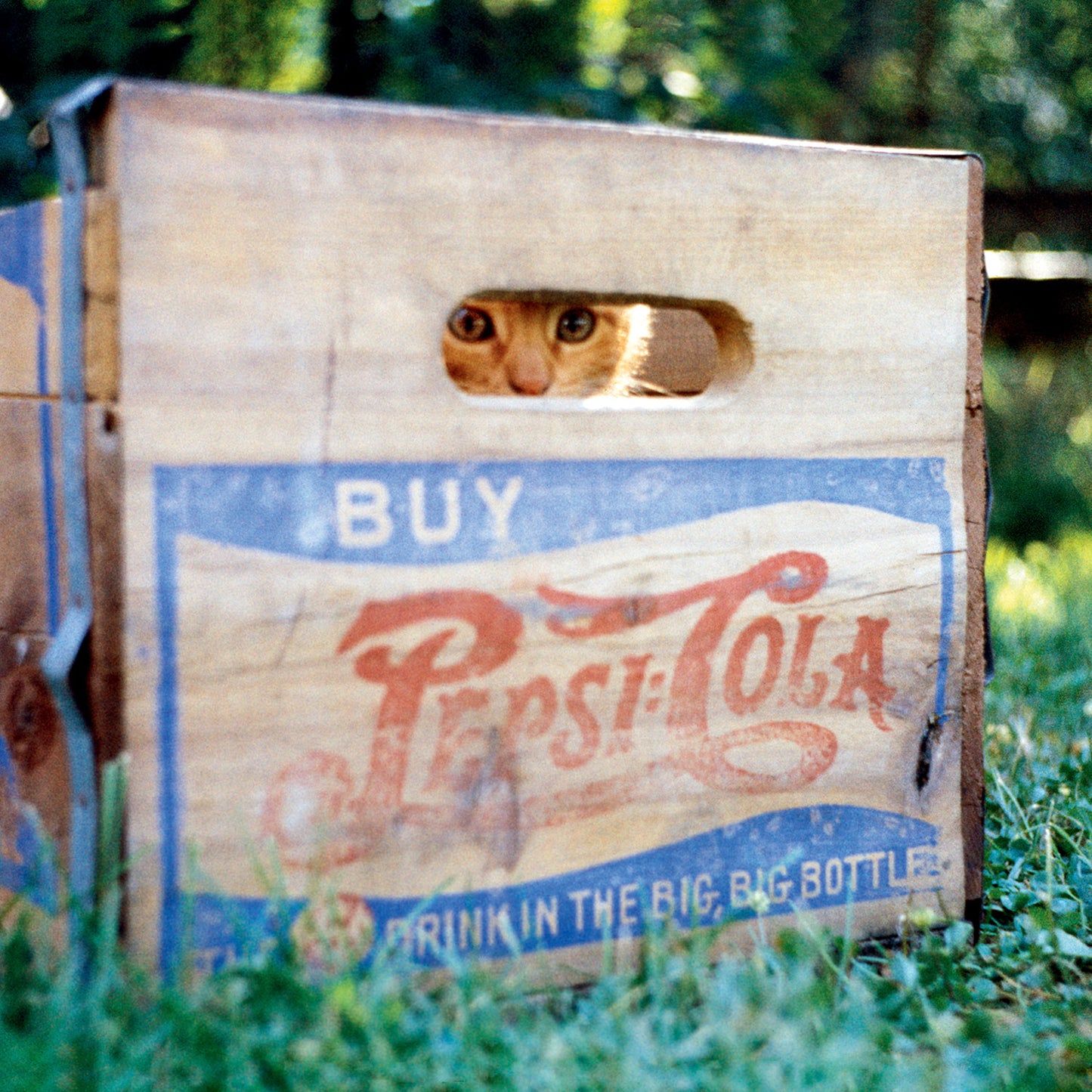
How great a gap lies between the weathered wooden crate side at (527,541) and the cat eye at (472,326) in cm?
52

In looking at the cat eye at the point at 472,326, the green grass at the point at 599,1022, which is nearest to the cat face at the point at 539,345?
the cat eye at the point at 472,326

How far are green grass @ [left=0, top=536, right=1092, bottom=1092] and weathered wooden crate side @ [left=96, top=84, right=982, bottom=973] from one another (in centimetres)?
5

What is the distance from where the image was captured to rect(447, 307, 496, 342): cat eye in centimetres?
150

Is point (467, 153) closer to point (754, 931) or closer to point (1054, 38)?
point (754, 931)

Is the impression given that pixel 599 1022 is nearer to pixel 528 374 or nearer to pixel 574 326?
pixel 528 374

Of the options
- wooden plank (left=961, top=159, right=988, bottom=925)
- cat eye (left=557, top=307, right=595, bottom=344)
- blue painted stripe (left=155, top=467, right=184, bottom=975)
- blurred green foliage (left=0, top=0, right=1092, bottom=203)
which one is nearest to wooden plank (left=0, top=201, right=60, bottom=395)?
blue painted stripe (left=155, top=467, right=184, bottom=975)

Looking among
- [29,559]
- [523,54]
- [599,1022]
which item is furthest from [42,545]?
[523,54]

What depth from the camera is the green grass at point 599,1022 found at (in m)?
0.77

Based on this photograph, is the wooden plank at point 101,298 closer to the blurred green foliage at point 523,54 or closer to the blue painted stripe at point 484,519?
the blue painted stripe at point 484,519

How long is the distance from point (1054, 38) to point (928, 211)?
4726 millimetres

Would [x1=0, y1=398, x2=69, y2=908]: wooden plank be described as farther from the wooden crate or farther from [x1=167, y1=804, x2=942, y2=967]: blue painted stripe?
[x1=167, y1=804, x2=942, y2=967]: blue painted stripe

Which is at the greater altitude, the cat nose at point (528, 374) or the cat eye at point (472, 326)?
the cat eye at point (472, 326)

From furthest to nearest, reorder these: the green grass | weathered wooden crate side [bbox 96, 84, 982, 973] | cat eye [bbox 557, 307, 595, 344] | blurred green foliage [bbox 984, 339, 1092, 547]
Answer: blurred green foliage [bbox 984, 339, 1092, 547] < cat eye [bbox 557, 307, 595, 344] < weathered wooden crate side [bbox 96, 84, 982, 973] < the green grass

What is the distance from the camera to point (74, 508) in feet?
2.86
